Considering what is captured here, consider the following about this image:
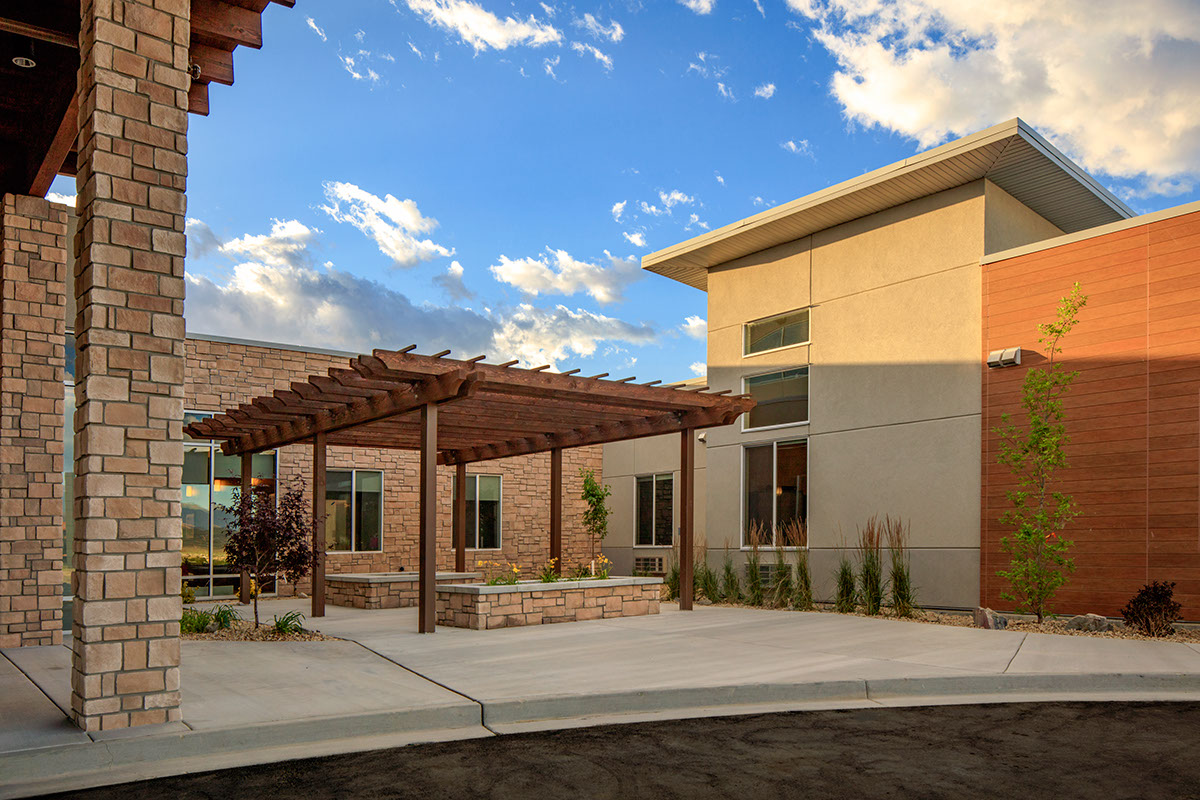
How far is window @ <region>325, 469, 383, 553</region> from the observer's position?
17.9 m

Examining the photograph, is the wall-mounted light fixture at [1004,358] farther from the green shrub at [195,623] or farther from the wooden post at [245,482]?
the wooden post at [245,482]

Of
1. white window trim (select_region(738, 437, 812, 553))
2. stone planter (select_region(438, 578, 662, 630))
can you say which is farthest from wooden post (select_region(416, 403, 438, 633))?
white window trim (select_region(738, 437, 812, 553))

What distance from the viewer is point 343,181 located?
20.0 m

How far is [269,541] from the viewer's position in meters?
10.3

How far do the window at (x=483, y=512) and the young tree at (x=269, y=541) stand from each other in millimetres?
9532

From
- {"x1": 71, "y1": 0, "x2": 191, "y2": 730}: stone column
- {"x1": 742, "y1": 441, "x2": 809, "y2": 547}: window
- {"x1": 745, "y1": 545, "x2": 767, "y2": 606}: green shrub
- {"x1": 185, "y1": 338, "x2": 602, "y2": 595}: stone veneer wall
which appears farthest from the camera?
{"x1": 185, "y1": 338, "x2": 602, "y2": 595}: stone veneer wall

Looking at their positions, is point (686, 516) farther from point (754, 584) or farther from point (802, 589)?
point (802, 589)

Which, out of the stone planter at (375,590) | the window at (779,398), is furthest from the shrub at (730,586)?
the stone planter at (375,590)

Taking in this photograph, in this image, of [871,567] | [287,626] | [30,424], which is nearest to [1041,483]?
[871,567]

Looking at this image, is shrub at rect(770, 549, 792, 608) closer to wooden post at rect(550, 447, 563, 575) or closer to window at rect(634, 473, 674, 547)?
wooden post at rect(550, 447, 563, 575)

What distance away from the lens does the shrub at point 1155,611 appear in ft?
33.2

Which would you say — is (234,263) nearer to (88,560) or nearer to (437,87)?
(437,87)

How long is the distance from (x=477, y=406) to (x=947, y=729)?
24.4ft

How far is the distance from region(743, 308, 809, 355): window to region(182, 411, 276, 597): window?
9919mm
